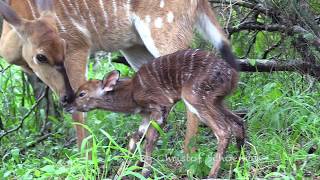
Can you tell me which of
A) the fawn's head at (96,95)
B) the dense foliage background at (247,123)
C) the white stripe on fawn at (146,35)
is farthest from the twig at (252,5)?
the fawn's head at (96,95)

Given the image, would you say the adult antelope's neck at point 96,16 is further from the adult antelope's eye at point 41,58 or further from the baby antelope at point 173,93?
the baby antelope at point 173,93

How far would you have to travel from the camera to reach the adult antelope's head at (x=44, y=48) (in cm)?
483

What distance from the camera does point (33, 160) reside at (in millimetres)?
4891

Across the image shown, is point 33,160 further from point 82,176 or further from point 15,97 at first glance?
point 15,97

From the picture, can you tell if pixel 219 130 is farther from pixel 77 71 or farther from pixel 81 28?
pixel 81 28

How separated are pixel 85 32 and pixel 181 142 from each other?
3.69 ft

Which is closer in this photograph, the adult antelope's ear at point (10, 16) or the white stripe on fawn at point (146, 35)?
the adult antelope's ear at point (10, 16)

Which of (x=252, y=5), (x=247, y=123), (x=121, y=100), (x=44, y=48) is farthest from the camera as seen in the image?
(x=252, y=5)

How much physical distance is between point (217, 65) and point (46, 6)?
1510 mm

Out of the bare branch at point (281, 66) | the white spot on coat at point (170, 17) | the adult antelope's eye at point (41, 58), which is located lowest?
the bare branch at point (281, 66)

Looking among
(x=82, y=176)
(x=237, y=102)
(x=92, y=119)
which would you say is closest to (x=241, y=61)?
(x=237, y=102)

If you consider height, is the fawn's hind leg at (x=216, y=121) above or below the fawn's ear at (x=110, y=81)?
below

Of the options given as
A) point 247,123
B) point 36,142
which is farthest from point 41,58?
point 247,123

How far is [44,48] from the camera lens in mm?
4836
